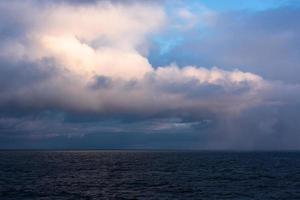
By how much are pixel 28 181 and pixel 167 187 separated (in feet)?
98.1

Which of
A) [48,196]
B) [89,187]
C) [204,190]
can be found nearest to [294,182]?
[204,190]

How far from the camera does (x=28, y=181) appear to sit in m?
90.4

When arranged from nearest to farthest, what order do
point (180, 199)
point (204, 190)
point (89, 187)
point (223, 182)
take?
point (180, 199), point (204, 190), point (89, 187), point (223, 182)

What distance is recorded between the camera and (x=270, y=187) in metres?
79.9

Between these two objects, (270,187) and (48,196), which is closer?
(48,196)

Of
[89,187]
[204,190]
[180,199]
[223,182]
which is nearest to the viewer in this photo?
[180,199]

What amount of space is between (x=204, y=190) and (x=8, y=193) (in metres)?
31.6

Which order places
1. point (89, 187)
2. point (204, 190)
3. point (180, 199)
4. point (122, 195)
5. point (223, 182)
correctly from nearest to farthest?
point (180, 199)
point (122, 195)
point (204, 190)
point (89, 187)
point (223, 182)

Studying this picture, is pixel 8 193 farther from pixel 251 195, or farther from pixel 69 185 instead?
pixel 251 195

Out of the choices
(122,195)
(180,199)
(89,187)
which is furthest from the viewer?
(89,187)

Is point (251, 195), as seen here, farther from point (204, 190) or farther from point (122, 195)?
point (122, 195)

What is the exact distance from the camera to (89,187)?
262 feet

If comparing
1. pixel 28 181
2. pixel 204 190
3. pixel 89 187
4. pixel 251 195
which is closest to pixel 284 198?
pixel 251 195

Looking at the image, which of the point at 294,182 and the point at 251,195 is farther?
the point at 294,182
